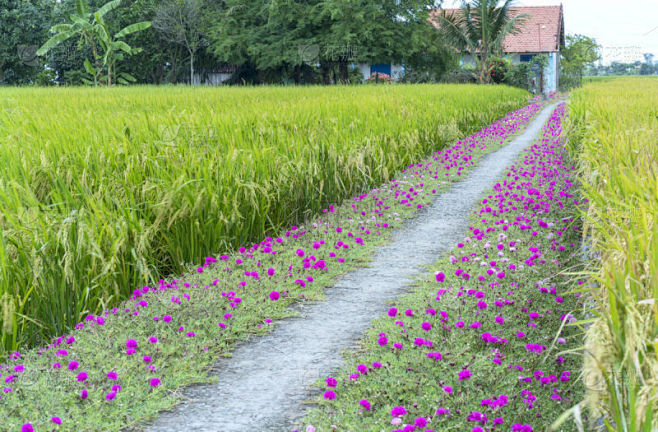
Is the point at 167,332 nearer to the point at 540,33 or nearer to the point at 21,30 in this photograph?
the point at 21,30

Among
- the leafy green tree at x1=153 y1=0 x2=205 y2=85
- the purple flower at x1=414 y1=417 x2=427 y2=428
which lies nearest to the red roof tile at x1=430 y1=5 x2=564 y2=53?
the leafy green tree at x1=153 y1=0 x2=205 y2=85

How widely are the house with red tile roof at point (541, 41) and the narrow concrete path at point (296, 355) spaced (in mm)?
33703

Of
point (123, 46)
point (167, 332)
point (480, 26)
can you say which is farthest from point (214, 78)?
point (167, 332)

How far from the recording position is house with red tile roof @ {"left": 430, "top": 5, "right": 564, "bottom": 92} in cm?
3731

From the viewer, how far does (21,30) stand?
31.2 meters

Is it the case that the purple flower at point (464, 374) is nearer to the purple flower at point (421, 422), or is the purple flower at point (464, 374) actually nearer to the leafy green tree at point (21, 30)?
the purple flower at point (421, 422)

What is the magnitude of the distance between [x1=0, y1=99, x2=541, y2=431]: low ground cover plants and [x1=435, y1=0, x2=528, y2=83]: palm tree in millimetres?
23516

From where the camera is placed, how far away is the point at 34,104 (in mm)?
11133

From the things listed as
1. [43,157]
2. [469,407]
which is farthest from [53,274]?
[469,407]

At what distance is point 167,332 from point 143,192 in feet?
4.12

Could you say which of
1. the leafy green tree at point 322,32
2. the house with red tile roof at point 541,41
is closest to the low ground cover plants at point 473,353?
the leafy green tree at point 322,32

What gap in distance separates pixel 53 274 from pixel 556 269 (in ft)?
10.5

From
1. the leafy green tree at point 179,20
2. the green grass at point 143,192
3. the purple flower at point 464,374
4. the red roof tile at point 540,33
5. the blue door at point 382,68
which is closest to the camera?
the purple flower at point 464,374

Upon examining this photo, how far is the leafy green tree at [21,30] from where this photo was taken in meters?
31.0
